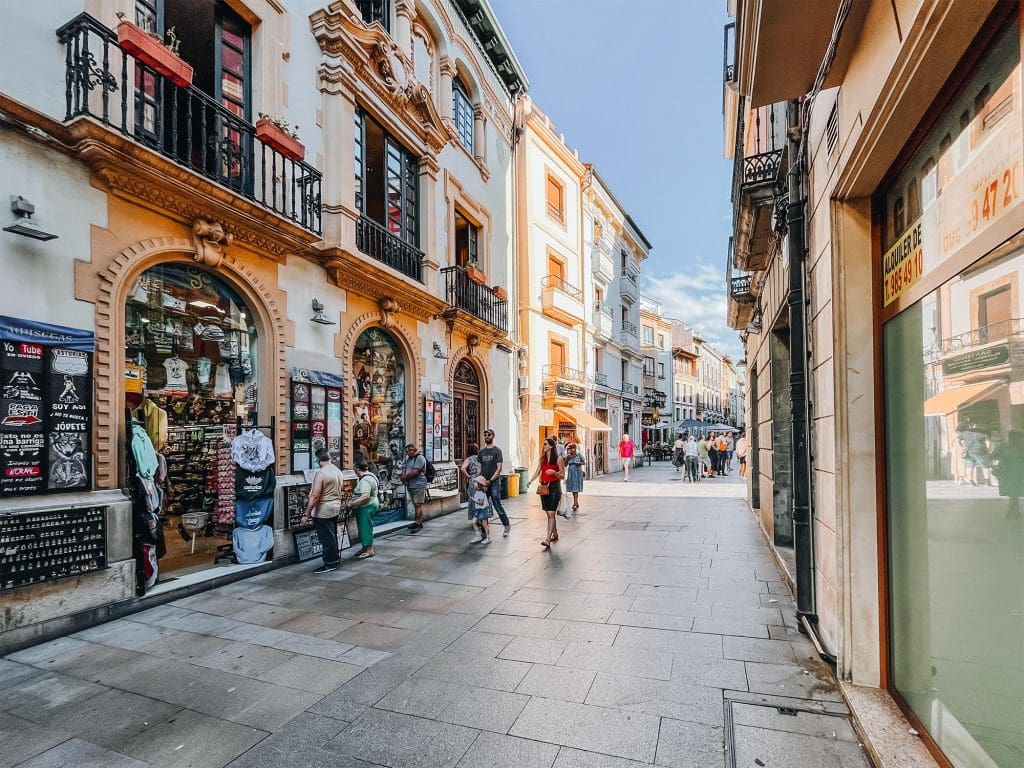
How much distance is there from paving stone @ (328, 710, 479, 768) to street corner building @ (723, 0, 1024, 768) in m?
2.35

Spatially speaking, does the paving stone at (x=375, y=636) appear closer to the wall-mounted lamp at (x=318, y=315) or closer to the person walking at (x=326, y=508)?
the person walking at (x=326, y=508)

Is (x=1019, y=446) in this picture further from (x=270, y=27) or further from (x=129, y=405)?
(x=270, y=27)

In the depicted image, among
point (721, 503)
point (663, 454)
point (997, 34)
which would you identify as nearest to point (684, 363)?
point (663, 454)

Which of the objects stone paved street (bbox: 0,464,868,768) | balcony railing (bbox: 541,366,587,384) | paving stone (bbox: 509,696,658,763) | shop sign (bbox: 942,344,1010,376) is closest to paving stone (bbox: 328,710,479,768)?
stone paved street (bbox: 0,464,868,768)

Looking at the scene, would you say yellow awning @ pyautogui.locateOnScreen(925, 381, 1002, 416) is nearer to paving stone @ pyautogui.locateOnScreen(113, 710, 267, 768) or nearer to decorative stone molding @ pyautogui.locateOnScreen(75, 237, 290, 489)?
paving stone @ pyautogui.locateOnScreen(113, 710, 267, 768)

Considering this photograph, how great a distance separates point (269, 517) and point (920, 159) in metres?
7.72

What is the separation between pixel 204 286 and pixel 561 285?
587 inches

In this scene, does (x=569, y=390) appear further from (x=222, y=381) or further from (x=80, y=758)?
(x=80, y=758)

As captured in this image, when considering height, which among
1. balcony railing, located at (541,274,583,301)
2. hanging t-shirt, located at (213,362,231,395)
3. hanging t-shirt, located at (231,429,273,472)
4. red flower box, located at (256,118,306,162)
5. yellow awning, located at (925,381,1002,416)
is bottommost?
hanging t-shirt, located at (231,429,273,472)

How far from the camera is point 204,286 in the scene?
23.5 ft

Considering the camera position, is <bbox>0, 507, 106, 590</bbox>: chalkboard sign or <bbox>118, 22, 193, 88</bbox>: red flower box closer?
<bbox>0, 507, 106, 590</bbox>: chalkboard sign

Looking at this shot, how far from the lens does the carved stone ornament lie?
6.74 metres

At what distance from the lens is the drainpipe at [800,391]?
4.80 metres

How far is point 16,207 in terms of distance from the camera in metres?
4.97
